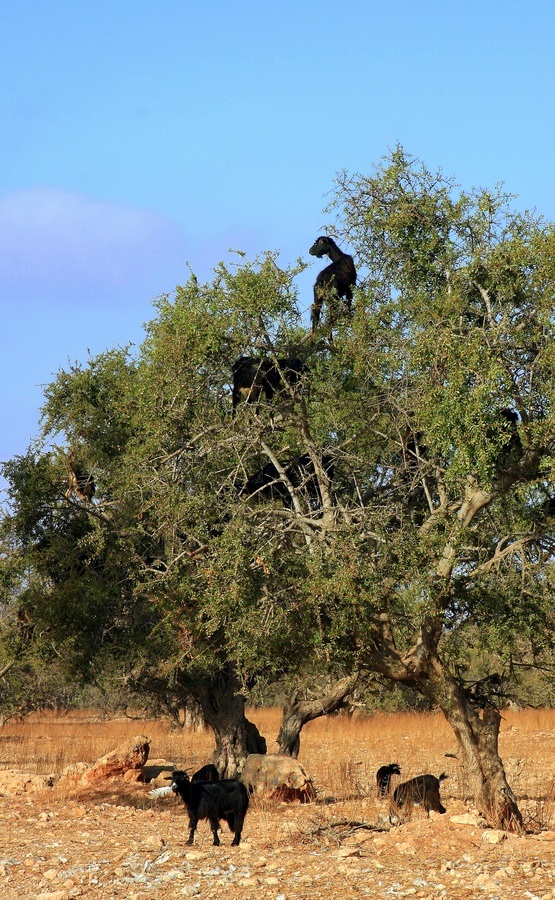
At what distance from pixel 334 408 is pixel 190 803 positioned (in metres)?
5.20

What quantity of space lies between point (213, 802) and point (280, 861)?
1.27 meters

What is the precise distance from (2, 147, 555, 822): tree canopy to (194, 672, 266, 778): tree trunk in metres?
5.50

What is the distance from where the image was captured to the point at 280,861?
973cm

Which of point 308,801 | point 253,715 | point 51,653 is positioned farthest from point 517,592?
point 253,715

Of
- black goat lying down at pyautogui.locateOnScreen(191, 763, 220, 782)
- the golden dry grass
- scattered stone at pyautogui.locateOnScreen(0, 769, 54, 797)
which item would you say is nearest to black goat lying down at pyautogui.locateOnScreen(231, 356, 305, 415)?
black goat lying down at pyautogui.locateOnScreen(191, 763, 220, 782)

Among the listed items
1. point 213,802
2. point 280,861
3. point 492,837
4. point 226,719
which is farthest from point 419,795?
point 226,719

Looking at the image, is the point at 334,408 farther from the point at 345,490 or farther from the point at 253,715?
the point at 253,715

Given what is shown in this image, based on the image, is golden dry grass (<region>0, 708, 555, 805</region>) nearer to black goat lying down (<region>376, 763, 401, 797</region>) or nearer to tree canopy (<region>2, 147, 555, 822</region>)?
black goat lying down (<region>376, 763, 401, 797</region>)

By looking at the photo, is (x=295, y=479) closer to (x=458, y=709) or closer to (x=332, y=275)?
(x=332, y=275)

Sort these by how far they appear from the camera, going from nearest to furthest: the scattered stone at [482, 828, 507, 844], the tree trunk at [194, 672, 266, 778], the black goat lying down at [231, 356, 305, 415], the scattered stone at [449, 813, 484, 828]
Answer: the scattered stone at [482, 828, 507, 844], the scattered stone at [449, 813, 484, 828], the black goat lying down at [231, 356, 305, 415], the tree trunk at [194, 672, 266, 778]

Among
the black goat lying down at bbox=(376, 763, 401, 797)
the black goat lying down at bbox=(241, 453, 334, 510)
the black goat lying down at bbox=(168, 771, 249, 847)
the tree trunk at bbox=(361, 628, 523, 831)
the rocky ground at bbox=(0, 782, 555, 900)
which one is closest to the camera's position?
the rocky ground at bbox=(0, 782, 555, 900)

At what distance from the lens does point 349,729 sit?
104 ft

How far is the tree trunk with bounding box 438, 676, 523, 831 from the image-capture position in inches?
496

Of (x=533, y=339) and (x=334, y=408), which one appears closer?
(x=533, y=339)
